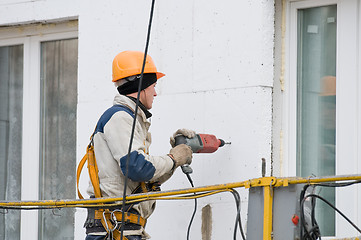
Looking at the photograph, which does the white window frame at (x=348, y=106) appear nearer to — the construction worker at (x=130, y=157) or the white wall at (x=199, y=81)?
the white wall at (x=199, y=81)

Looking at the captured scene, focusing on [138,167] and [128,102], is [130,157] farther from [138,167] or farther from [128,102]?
[128,102]

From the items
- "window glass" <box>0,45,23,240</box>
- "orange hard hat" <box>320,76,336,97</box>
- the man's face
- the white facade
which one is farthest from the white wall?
"window glass" <box>0,45,23,240</box>

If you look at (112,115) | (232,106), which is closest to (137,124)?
(112,115)

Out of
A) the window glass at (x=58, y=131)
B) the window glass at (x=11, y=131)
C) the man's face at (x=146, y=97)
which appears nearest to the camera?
the man's face at (x=146, y=97)

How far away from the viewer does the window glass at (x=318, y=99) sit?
6.36m

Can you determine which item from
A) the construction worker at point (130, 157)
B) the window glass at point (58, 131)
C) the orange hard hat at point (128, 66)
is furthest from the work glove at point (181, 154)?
the window glass at point (58, 131)

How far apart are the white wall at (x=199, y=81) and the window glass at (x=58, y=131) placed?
0.57 m

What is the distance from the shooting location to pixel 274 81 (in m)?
6.57

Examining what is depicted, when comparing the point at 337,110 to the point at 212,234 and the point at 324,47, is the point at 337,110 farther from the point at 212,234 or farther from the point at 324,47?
the point at 212,234

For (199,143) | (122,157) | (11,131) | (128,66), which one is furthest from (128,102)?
(11,131)

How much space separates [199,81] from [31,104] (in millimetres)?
2091

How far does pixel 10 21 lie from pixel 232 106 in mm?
2575

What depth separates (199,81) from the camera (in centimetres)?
677

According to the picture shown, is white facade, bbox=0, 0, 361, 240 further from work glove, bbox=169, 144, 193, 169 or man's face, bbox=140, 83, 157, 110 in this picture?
man's face, bbox=140, 83, 157, 110
